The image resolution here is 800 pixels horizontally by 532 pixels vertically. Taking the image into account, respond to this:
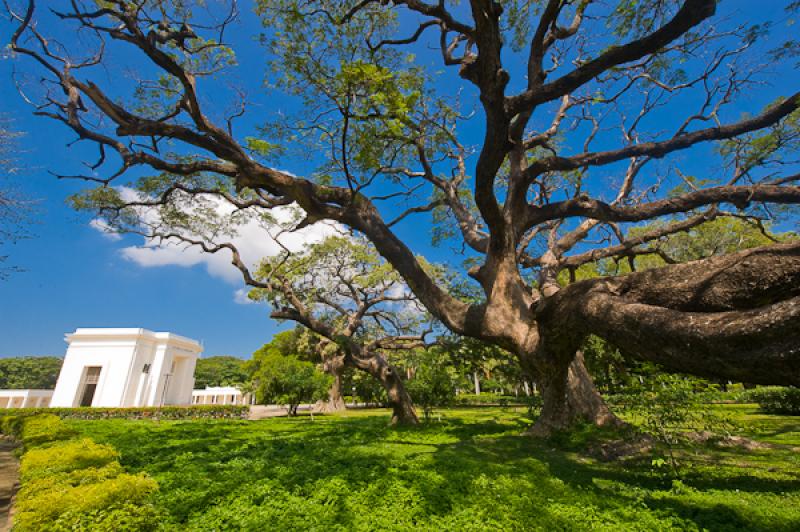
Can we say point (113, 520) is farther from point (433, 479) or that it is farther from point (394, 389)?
point (394, 389)

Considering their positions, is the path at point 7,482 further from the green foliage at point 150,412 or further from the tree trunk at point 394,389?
the green foliage at point 150,412

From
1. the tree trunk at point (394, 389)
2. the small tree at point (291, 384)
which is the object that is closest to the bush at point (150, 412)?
the small tree at point (291, 384)

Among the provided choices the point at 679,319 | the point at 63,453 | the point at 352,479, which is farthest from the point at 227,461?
the point at 679,319

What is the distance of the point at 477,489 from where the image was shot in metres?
4.45

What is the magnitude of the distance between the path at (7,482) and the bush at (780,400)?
21.1 m

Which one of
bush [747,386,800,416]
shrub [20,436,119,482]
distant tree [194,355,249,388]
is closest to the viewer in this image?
shrub [20,436,119,482]

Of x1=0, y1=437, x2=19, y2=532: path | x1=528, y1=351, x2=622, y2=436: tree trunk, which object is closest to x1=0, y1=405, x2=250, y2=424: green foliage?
x1=0, y1=437, x2=19, y2=532: path

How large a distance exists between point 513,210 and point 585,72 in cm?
344

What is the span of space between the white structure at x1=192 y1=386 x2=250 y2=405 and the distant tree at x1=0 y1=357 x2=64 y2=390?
3133 centimetres

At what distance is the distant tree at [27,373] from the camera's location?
56.7 m

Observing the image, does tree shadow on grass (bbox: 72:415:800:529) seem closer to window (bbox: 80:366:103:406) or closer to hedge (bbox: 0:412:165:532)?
hedge (bbox: 0:412:165:532)

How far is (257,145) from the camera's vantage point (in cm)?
840

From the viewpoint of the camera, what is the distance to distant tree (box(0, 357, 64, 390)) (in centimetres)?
5672

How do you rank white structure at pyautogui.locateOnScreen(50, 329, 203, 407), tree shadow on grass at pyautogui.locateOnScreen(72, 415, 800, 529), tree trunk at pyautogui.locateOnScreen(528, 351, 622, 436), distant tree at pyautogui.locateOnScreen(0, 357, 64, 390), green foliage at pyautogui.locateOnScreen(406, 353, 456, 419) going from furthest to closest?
distant tree at pyautogui.locateOnScreen(0, 357, 64, 390) → white structure at pyautogui.locateOnScreen(50, 329, 203, 407) → green foliage at pyautogui.locateOnScreen(406, 353, 456, 419) → tree trunk at pyautogui.locateOnScreen(528, 351, 622, 436) → tree shadow on grass at pyautogui.locateOnScreen(72, 415, 800, 529)
